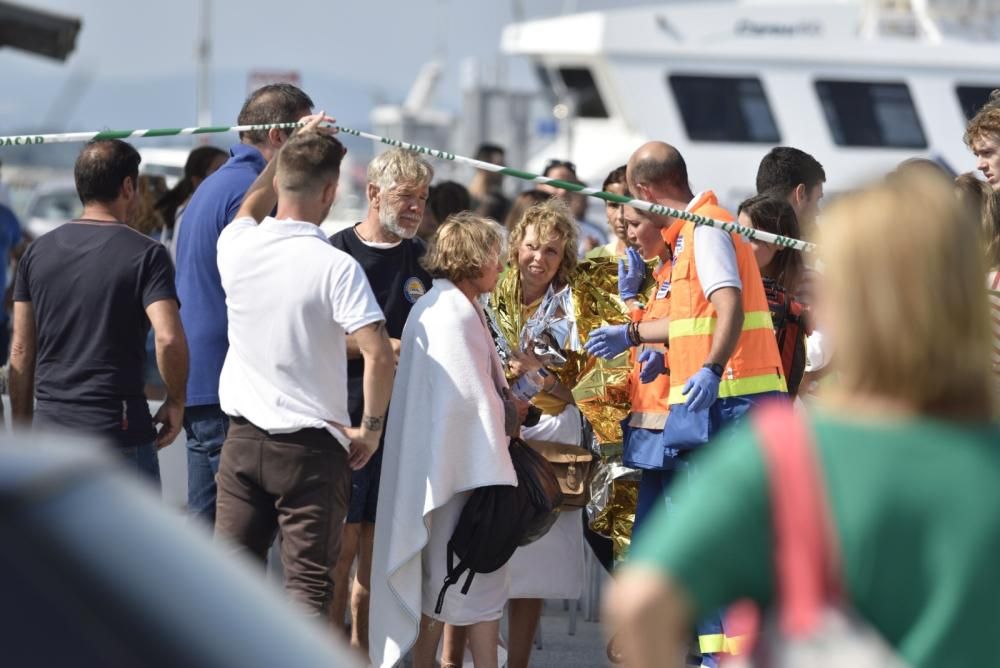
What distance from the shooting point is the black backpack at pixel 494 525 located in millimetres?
5992

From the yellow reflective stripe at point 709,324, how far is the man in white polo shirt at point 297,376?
1.13 metres

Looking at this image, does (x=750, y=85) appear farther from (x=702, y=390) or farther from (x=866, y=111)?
(x=702, y=390)

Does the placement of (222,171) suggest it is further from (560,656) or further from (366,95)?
(366,95)

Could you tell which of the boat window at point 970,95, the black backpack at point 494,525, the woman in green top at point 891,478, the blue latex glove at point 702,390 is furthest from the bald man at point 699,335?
the boat window at point 970,95

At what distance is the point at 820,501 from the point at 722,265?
345 centimetres

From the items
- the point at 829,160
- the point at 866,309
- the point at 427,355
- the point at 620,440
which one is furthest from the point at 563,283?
the point at 829,160

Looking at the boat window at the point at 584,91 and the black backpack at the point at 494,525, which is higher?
the black backpack at the point at 494,525

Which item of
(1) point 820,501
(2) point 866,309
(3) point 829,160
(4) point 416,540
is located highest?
(2) point 866,309

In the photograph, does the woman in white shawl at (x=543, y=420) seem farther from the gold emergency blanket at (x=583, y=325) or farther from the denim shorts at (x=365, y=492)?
the denim shorts at (x=365, y=492)

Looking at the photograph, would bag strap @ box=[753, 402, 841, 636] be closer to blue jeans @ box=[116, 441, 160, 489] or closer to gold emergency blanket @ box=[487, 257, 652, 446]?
blue jeans @ box=[116, 441, 160, 489]

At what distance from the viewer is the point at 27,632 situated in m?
2.08

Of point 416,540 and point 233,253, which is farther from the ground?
point 233,253

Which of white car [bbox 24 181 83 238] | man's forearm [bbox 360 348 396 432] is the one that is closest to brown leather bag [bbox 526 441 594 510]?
man's forearm [bbox 360 348 396 432]

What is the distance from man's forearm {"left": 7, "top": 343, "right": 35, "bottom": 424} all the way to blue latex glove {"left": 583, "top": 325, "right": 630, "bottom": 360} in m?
A: 2.11
